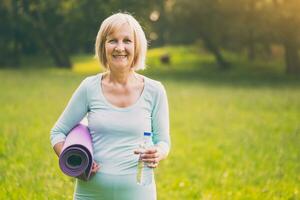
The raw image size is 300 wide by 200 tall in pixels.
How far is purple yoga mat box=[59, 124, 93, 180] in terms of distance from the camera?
12.1 feet

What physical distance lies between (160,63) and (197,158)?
143ft

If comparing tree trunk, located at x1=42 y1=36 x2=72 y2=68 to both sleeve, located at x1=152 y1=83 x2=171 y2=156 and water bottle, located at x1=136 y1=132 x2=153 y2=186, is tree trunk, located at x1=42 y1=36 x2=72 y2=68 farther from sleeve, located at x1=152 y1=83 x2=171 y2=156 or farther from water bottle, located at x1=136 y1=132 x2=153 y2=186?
water bottle, located at x1=136 y1=132 x2=153 y2=186

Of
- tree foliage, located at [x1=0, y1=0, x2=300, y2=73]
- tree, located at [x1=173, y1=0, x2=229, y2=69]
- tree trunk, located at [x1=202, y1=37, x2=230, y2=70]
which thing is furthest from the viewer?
tree trunk, located at [x1=202, y1=37, x2=230, y2=70]

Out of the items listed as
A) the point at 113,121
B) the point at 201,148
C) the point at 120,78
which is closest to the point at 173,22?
the point at 201,148

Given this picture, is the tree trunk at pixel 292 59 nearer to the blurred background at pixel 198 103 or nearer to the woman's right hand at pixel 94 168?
the blurred background at pixel 198 103

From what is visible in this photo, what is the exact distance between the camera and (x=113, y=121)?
3.88 m

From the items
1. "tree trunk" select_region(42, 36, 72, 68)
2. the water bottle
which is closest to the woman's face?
the water bottle

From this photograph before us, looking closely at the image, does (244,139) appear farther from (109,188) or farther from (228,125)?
(109,188)

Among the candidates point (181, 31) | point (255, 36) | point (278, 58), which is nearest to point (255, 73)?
→ point (255, 36)

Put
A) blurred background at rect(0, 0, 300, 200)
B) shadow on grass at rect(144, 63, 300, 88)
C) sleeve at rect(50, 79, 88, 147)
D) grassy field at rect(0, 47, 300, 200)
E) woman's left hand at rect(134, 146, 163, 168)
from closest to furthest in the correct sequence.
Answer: woman's left hand at rect(134, 146, 163, 168)
sleeve at rect(50, 79, 88, 147)
grassy field at rect(0, 47, 300, 200)
blurred background at rect(0, 0, 300, 200)
shadow on grass at rect(144, 63, 300, 88)

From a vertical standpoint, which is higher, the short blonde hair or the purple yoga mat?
the short blonde hair

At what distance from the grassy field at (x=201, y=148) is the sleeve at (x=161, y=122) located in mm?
2374

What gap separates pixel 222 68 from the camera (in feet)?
151

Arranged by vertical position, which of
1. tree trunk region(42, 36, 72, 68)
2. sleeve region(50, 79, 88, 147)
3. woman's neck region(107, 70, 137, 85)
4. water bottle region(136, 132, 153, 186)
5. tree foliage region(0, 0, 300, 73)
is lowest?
tree trunk region(42, 36, 72, 68)
